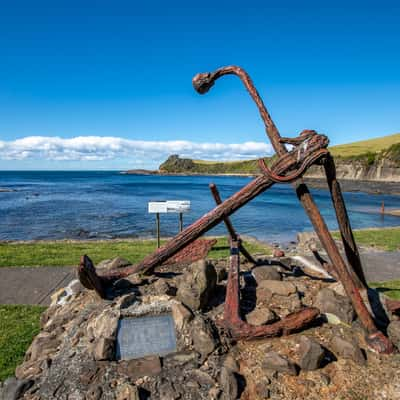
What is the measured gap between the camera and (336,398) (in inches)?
117

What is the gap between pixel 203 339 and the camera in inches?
136

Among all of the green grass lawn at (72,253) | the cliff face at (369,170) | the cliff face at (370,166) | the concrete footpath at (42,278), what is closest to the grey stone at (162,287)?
the concrete footpath at (42,278)

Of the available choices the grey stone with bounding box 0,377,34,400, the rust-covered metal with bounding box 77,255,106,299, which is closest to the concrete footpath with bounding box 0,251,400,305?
the rust-covered metal with bounding box 77,255,106,299

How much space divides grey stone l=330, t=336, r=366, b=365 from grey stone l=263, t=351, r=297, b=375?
648 mm

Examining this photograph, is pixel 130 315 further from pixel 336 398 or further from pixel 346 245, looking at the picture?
pixel 346 245

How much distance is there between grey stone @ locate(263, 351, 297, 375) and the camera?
10.5 feet

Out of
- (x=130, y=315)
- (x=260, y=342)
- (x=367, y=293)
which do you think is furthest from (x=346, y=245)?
(x=130, y=315)

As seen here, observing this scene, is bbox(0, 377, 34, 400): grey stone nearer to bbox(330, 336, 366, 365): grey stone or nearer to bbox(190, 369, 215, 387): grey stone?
bbox(190, 369, 215, 387): grey stone

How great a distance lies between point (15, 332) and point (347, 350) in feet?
14.9

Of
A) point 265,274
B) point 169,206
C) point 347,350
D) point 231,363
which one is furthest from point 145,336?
point 169,206

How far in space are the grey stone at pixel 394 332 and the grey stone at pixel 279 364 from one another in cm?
137

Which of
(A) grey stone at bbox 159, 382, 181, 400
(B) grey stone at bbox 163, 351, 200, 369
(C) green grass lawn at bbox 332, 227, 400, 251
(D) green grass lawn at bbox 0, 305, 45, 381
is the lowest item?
(C) green grass lawn at bbox 332, 227, 400, 251

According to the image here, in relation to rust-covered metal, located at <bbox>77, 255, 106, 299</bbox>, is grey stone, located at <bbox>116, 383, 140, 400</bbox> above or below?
below

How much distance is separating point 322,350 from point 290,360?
1.11ft
